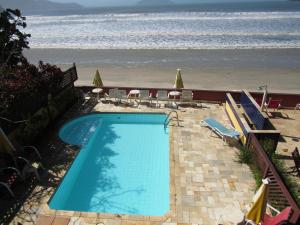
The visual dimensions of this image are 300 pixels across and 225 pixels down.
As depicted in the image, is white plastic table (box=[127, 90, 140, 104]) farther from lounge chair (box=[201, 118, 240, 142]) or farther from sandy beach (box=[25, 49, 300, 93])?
sandy beach (box=[25, 49, 300, 93])

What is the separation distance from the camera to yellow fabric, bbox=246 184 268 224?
658cm

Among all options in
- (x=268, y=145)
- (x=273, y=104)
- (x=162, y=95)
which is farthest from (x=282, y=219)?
(x=162, y=95)

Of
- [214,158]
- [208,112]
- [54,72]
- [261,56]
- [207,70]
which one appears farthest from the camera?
[261,56]

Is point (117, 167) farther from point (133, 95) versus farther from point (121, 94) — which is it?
point (133, 95)

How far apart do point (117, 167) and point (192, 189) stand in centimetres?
340

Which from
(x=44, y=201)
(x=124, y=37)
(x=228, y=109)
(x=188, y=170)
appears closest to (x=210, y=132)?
(x=228, y=109)

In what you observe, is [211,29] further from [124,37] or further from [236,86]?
[236,86]

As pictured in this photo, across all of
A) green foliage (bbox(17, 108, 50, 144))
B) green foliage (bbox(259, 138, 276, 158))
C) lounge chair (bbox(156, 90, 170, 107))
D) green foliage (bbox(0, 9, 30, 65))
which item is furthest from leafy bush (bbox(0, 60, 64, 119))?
green foliage (bbox(259, 138, 276, 158))

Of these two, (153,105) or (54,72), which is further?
(153,105)

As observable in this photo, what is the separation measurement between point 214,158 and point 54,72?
28.9 feet

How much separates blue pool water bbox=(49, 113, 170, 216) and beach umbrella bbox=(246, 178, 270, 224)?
2.81m

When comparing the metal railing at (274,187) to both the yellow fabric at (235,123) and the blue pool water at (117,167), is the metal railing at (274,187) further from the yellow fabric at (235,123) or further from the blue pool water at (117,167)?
the blue pool water at (117,167)

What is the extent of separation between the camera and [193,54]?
3183cm

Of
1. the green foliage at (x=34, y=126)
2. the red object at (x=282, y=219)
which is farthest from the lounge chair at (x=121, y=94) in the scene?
the red object at (x=282, y=219)
